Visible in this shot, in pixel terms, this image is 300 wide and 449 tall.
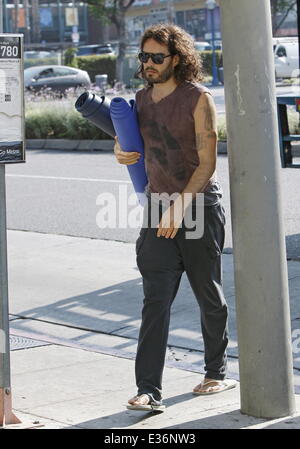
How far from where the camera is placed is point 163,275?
16.9 ft

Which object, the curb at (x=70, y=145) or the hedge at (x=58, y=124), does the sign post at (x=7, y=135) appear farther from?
the hedge at (x=58, y=124)

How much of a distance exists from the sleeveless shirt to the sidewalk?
3.72ft

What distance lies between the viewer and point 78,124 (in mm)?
20797

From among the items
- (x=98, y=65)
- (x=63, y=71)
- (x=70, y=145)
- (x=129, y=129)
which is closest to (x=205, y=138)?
(x=129, y=129)

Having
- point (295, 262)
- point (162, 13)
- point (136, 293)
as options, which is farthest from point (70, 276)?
point (162, 13)

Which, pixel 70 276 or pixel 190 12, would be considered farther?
pixel 190 12

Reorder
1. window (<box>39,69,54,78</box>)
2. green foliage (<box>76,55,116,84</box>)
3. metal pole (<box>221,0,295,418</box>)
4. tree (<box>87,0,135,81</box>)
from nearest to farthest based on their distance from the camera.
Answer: metal pole (<box>221,0,295,418</box>)
window (<box>39,69,54,78</box>)
tree (<box>87,0,135,81</box>)
green foliage (<box>76,55,116,84</box>)

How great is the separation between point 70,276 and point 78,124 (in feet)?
39.8

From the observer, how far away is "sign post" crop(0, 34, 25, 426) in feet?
16.2

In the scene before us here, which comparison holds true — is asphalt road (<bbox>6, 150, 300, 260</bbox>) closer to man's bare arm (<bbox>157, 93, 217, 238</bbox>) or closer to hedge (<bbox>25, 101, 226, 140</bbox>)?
hedge (<bbox>25, 101, 226, 140</bbox>)

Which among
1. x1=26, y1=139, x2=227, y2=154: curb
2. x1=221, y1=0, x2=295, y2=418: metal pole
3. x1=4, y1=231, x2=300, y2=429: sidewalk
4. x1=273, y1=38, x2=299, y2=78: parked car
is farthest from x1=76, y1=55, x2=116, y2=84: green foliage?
x1=221, y1=0, x2=295, y2=418: metal pole

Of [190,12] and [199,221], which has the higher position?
[190,12]

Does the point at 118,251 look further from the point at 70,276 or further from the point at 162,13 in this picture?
the point at 162,13
